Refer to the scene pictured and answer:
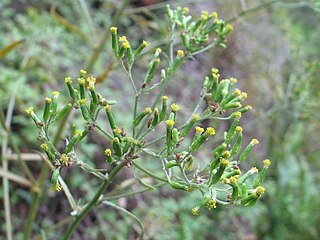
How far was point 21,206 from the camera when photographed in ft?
10.1

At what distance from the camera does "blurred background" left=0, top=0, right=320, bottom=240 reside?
94.7 inches

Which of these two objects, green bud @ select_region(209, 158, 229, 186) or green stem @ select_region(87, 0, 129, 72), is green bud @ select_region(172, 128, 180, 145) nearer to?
green bud @ select_region(209, 158, 229, 186)

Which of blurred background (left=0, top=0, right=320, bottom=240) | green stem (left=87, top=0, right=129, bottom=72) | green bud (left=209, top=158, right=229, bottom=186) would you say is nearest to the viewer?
green bud (left=209, top=158, right=229, bottom=186)

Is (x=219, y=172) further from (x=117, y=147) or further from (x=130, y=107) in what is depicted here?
(x=130, y=107)

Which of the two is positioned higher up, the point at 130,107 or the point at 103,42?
the point at 103,42

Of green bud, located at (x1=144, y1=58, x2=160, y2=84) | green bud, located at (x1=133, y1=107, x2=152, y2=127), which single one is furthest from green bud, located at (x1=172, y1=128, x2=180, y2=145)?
green bud, located at (x1=144, y1=58, x2=160, y2=84)

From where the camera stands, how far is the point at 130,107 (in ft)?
12.8

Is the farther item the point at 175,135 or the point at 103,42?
the point at 103,42

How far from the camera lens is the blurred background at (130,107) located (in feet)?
7.89

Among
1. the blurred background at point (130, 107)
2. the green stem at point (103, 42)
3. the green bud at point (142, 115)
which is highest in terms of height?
the green bud at point (142, 115)

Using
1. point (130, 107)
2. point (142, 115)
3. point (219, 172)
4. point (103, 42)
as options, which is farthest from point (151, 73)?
point (130, 107)

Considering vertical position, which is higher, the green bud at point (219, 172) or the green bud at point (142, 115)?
the green bud at point (142, 115)

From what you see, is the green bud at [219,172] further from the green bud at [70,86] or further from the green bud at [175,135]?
the green bud at [70,86]

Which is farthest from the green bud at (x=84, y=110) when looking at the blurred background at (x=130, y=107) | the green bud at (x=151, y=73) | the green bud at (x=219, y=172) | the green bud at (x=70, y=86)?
the blurred background at (x=130, y=107)
